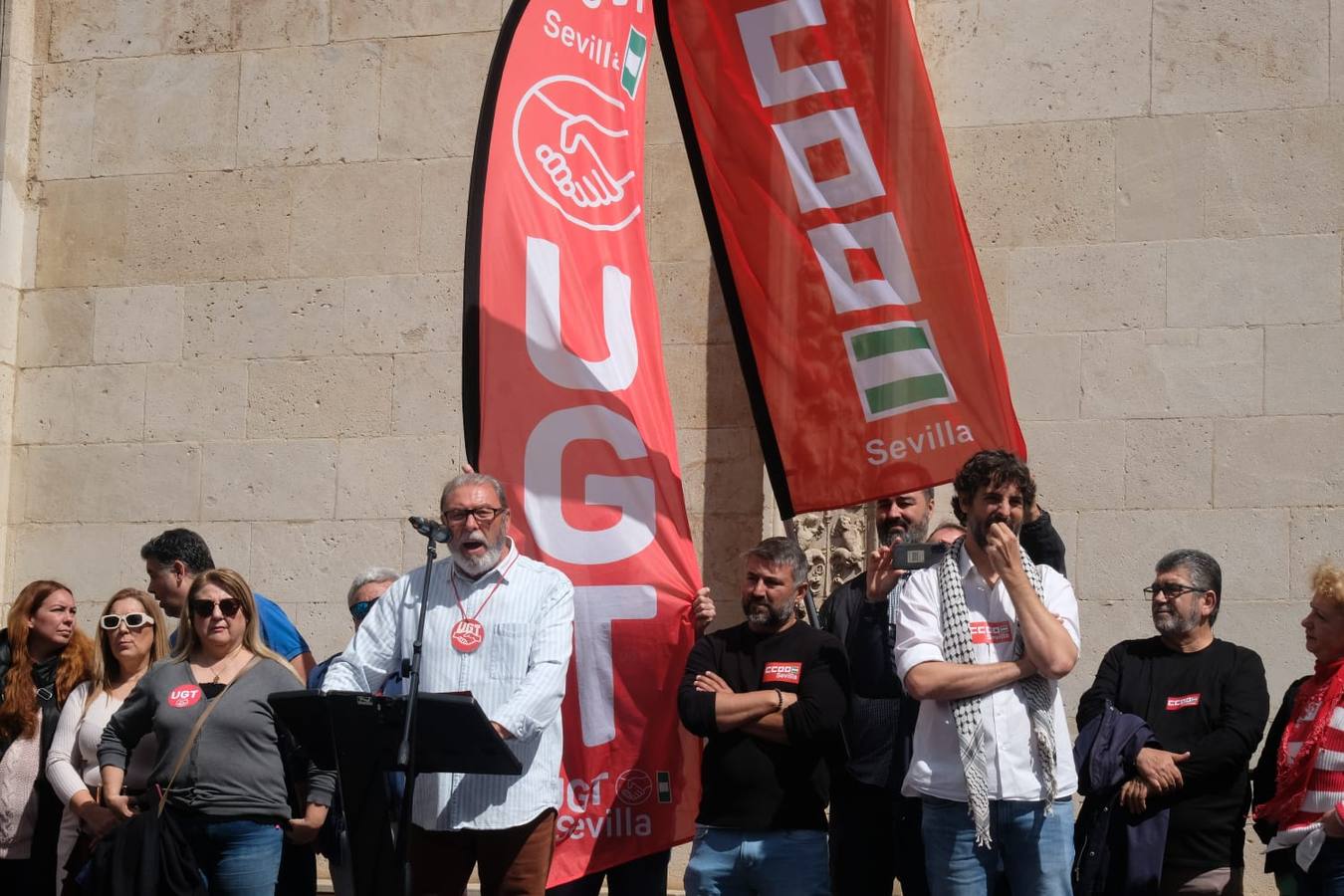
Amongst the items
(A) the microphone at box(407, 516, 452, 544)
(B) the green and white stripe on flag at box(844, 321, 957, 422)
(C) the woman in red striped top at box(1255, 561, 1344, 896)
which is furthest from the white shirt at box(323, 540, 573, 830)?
(C) the woman in red striped top at box(1255, 561, 1344, 896)

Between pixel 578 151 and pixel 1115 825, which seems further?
pixel 578 151

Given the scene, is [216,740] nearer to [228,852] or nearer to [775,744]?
[228,852]

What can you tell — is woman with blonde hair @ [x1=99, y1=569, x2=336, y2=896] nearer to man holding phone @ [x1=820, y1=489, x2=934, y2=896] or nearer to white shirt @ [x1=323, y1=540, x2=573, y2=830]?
white shirt @ [x1=323, y1=540, x2=573, y2=830]

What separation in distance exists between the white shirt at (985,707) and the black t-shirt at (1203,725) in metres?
0.83

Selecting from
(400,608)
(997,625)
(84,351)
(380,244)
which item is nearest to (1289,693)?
(997,625)

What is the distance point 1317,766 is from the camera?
5.82m

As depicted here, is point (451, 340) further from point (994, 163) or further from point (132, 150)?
point (994, 163)

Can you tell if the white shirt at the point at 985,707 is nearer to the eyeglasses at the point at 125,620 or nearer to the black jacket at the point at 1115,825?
the black jacket at the point at 1115,825

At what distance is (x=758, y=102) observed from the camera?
6.27 meters

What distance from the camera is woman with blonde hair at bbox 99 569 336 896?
6215 millimetres

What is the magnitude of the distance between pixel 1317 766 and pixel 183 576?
4447 mm

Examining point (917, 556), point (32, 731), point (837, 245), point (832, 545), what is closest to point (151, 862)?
point (32, 731)

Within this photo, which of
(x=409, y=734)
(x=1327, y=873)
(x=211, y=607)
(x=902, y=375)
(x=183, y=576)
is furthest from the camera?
(x=183, y=576)

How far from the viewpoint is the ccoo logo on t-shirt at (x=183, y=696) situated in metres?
6.29
